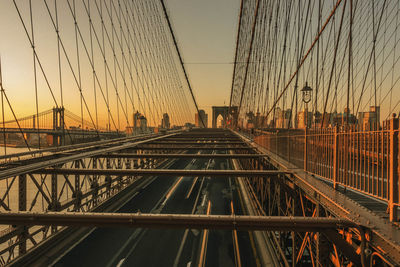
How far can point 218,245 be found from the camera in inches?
533

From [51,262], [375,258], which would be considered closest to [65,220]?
[375,258]

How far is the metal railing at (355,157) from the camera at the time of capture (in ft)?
12.2

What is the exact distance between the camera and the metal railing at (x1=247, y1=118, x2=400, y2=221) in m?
3.71

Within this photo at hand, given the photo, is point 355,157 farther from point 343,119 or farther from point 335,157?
point 343,119

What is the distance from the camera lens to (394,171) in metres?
3.65

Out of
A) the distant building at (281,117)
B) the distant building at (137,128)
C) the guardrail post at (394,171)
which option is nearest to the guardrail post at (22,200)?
the guardrail post at (394,171)

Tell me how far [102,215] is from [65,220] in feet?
2.08

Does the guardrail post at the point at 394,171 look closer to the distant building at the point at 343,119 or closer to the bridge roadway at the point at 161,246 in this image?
the distant building at the point at 343,119

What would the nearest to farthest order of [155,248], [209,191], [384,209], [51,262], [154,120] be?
[384,209] < [51,262] < [155,248] < [209,191] < [154,120]

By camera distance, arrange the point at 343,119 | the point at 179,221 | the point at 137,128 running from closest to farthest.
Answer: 1. the point at 179,221
2. the point at 343,119
3. the point at 137,128

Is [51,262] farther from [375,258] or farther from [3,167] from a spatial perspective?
[375,258]

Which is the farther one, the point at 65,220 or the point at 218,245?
the point at 218,245

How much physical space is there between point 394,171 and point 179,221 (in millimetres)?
3415

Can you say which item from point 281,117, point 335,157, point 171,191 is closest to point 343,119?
point 335,157
